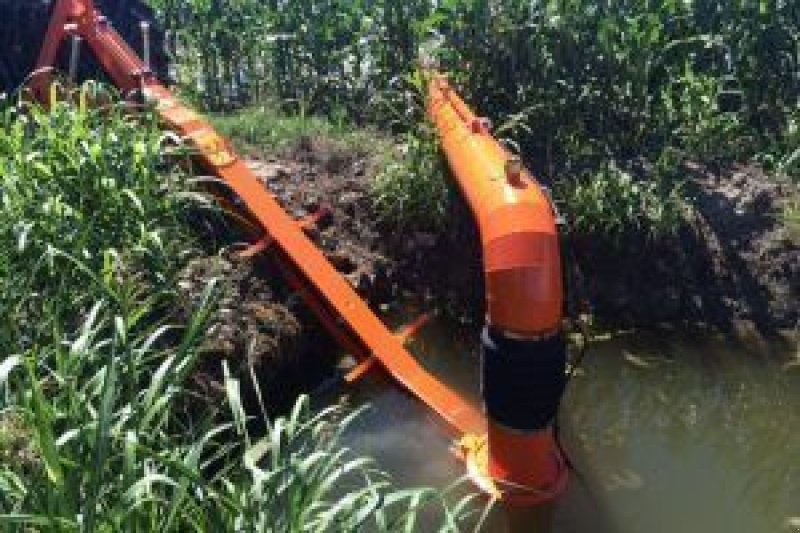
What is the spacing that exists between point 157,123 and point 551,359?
264 cm

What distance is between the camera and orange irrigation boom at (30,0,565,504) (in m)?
4.43

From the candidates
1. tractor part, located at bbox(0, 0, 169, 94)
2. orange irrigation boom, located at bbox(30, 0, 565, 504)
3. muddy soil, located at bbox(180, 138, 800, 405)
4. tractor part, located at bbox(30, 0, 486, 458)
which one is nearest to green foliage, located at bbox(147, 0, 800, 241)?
muddy soil, located at bbox(180, 138, 800, 405)

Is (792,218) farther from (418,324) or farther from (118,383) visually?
(118,383)

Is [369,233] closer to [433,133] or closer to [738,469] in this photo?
[433,133]

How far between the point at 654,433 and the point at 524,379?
1.56 m

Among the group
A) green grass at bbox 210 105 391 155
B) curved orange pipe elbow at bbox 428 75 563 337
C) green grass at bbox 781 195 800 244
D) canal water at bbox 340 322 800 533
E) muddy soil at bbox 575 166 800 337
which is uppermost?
curved orange pipe elbow at bbox 428 75 563 337

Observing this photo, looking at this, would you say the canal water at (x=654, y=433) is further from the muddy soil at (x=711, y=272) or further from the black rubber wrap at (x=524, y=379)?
the black rubber wrap at (x=524, y=379)

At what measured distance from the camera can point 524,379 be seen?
4.37 metres

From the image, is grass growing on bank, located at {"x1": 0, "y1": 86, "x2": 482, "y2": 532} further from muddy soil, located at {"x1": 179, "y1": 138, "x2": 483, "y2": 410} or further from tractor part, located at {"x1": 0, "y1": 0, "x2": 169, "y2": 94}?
tractor part, located at {"x1": 0, "y1": 0, "x2": 169, "y2": 94}

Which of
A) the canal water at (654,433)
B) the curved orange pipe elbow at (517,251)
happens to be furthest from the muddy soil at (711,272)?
the curved orange pipe elbow at (517,251)

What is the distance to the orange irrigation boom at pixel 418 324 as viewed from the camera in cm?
443

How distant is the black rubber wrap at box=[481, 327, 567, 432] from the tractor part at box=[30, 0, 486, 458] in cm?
46

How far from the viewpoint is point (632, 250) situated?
21.3ft

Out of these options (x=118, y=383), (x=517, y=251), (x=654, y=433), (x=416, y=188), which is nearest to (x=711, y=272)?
(x=654, y=433)
